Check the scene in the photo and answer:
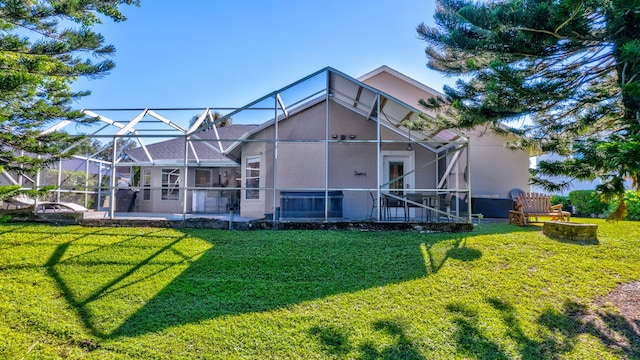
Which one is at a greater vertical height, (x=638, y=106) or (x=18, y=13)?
(x=18, y=13)

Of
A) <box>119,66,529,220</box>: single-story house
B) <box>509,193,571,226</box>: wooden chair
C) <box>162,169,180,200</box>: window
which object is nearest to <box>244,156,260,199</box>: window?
<box>119,66,529,220</box>: single-story house

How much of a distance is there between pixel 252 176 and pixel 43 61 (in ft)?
22.9

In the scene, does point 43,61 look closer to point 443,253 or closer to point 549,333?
point 443,253

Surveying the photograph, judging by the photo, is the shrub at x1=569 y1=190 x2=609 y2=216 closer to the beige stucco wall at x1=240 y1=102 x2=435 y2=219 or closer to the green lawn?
the green lawn

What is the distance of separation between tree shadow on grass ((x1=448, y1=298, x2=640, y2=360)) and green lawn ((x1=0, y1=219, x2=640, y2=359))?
0.02m

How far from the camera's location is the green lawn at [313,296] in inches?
146

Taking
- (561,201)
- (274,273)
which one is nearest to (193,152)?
(274,273)

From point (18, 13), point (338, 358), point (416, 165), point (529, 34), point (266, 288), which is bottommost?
point (338, 358)

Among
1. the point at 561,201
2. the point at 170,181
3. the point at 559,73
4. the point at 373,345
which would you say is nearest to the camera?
the point at 373,345

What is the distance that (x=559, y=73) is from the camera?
506 cm

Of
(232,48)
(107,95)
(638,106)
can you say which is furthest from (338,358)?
(107,95)

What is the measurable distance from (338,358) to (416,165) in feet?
27.8

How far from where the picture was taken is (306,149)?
1085 cm

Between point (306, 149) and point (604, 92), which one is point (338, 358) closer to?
point (604, 92)
